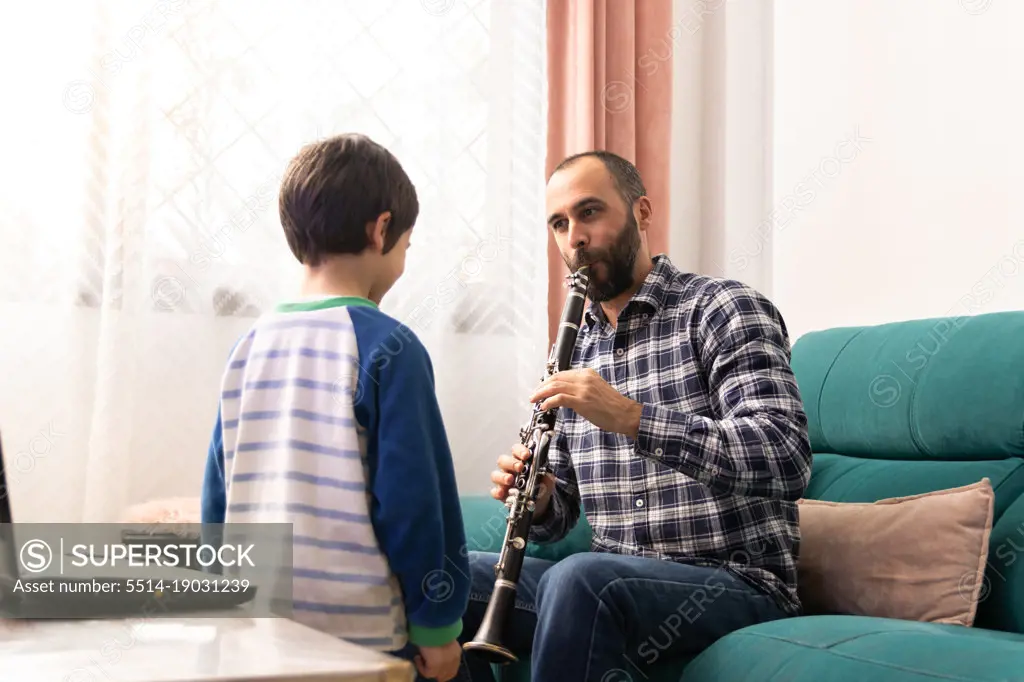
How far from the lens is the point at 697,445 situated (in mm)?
1547

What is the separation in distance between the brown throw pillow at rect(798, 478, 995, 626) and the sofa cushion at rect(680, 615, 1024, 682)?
93 millimetres

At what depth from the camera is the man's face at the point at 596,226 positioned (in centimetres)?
194

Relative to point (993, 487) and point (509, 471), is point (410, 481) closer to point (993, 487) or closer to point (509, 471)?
point (509, 471)

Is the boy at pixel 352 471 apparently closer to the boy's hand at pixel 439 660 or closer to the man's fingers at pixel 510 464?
the boy's hand at pixel 439 660

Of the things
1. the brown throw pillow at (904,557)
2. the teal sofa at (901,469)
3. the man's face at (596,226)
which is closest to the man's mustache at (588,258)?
the man's face at (596,226)

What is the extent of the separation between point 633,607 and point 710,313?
58cm

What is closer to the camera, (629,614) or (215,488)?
(215,488)

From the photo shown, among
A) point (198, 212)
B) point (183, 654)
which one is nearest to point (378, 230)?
point (183, 654)

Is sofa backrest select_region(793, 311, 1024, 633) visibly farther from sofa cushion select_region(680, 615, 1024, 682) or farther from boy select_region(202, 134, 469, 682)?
boy select_region(202, 134, 469, 682)

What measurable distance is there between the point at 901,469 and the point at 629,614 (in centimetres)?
74

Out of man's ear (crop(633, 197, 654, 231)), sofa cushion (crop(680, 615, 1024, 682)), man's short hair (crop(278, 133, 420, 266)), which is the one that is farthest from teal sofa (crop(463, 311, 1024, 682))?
man's short hair (crop(278, 133, 420, 266))

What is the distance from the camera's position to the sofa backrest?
1.66 meters

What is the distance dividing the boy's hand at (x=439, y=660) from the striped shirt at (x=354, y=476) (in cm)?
1

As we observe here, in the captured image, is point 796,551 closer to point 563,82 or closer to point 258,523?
point 258,523
